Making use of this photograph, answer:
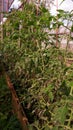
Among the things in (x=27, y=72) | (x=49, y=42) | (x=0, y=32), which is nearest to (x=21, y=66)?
(x=27, y=72)

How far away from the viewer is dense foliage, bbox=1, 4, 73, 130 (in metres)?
1.73

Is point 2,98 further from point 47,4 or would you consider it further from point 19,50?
point 47,4

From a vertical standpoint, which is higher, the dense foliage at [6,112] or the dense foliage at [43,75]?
the dense foliage at [43,75]

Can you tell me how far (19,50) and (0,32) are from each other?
2236 millimetres

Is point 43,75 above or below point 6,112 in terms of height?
above

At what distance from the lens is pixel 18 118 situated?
7.66ft

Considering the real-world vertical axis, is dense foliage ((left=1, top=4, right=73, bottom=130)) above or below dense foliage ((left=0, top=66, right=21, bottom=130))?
above

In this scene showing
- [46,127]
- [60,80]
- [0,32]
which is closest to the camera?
[46,127]

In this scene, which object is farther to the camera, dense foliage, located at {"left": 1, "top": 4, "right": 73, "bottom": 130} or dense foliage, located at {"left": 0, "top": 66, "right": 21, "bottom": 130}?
dense foliage, located at {"left": 0, "top": 66, "right": 21, "bottom": 130}

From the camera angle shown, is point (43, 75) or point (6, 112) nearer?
point (43, 75)

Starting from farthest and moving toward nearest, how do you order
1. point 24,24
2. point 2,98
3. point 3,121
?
point 24,24 → point 2,98 → point 3,121

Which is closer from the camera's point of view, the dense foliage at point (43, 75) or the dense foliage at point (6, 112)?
the dense foliage at point (43, 75)

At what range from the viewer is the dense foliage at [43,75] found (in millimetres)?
1730

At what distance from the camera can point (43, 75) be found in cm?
233
